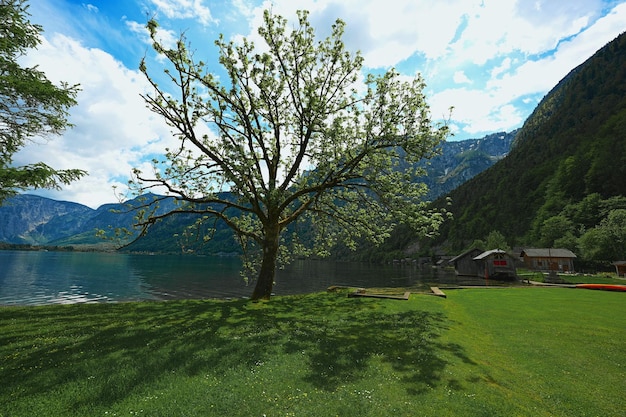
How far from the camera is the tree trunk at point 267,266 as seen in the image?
23756mm

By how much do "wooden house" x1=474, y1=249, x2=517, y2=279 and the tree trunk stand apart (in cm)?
7128

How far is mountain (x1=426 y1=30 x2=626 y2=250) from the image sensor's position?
4779 inches

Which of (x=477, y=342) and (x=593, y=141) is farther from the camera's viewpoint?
(x=593, y=141)

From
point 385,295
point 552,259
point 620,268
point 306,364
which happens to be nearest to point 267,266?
point 385,295

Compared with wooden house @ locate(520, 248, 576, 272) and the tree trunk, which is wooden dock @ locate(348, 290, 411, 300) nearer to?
the tree trunk

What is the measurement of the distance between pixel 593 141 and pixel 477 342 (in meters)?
179

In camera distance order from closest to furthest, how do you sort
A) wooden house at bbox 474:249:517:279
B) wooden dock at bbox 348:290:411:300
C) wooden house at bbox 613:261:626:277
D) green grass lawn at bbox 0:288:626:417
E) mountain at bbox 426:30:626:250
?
1. green grass lawn at bbox 0:288:626:417
2. wooden dock at bbox 348:290:411:300
3. wooden house at bbox 613:261:626:277
4. wooden house at bbox 474:249:517:279
5. mountain at bbox 426:30:626:250

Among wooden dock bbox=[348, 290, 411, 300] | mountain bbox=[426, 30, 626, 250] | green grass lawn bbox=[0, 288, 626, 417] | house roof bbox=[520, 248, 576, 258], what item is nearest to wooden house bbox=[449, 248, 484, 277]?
house roof bbox=[520, 248, 576, 258]

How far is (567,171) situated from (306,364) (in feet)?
556

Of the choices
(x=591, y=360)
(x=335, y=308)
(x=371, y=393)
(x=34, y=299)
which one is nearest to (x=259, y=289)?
(x=335, y=308)

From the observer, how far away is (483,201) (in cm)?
18700

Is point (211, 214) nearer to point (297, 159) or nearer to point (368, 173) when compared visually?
point (297, 159)

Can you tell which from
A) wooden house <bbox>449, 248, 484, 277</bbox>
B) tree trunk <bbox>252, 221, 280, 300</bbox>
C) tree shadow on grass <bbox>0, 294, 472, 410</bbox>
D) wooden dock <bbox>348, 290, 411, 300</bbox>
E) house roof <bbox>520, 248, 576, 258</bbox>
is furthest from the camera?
wooden house <bbox>449, 248, 484, 277</bbox>

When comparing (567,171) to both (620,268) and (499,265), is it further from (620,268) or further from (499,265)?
(499,265)
